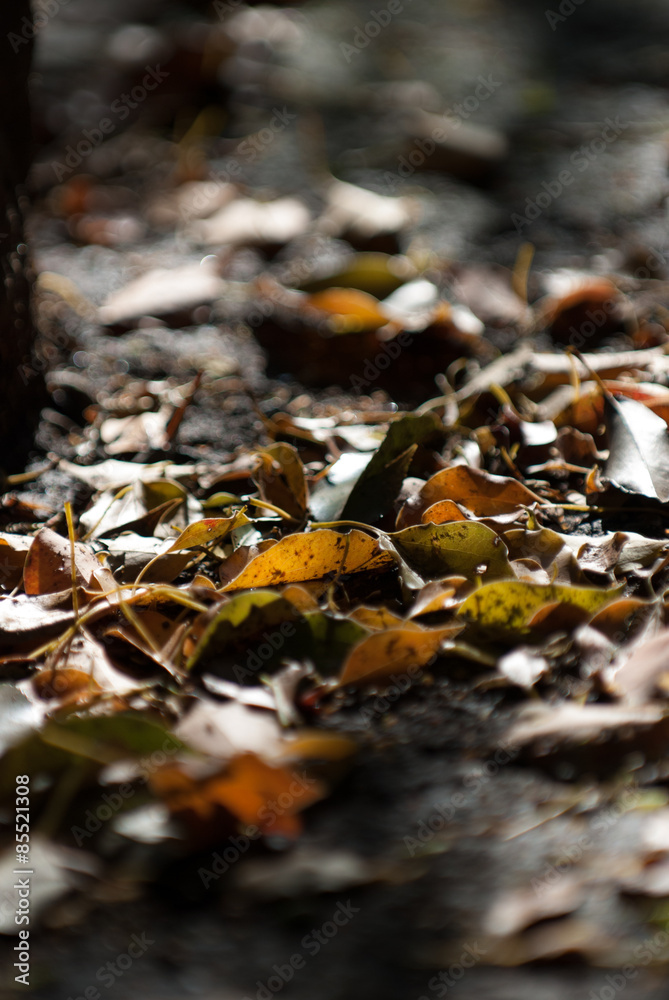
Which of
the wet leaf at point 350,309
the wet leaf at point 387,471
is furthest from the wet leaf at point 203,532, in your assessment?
the wet leaf at point 350,309

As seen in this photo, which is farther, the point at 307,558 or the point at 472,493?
the point at 472,493

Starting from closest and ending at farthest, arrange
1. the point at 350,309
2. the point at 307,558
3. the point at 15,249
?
the point at 307,558, the point at 15,249, the point at 350,309

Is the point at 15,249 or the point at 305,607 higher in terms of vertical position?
the point at 15,249

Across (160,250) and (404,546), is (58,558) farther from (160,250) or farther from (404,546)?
(160,250)

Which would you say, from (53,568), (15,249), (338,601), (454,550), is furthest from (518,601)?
(15,249)

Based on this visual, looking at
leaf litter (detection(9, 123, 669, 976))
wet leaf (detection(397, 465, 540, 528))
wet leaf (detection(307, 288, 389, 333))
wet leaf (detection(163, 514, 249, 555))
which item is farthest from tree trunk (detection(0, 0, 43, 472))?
wet leaf (detection(397, 465, 540, 528))

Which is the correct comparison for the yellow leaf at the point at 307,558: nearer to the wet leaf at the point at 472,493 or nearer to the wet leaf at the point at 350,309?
the wet leaf at the point at 472,493

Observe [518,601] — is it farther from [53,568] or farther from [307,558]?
[53,568]

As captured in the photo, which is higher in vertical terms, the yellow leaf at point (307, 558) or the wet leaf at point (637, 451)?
the wet leaf at point (637, 451)
